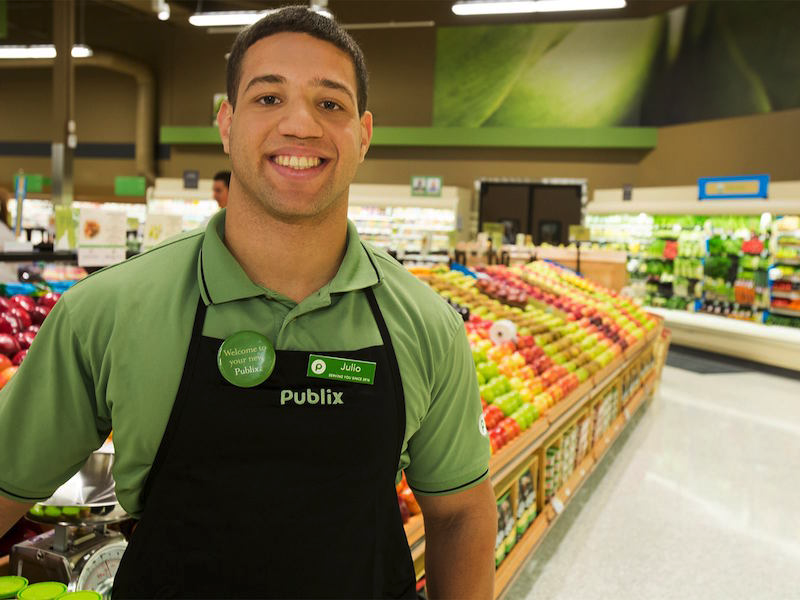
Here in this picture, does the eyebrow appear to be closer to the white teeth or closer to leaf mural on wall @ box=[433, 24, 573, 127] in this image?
the white teeth

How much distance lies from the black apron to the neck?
13 centimetres

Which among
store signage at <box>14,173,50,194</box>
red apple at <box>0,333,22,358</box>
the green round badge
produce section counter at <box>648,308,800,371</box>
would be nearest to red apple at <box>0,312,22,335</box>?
red apple at <box>0,333,22,358</box>

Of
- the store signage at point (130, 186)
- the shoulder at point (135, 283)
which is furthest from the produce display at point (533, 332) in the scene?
the store signage at point (130, 186)

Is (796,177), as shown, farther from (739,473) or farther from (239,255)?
(239,255)

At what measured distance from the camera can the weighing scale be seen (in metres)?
1.38

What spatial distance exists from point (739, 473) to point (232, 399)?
16.3 feet

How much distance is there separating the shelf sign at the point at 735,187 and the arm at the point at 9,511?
11048mm

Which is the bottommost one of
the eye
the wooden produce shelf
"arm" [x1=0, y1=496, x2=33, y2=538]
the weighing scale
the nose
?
the wooden produce shelf

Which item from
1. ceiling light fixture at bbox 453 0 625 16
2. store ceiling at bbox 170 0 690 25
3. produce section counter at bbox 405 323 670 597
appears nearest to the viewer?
produce section counter at bbox 405 323 670 597

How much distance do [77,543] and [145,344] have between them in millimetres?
644

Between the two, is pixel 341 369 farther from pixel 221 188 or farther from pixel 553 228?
pixel 553 228

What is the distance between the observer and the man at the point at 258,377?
107 centimetres

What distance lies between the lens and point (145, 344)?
1064mm

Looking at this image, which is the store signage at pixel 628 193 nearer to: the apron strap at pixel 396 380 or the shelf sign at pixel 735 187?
the shelf sign at pixel 735 187
